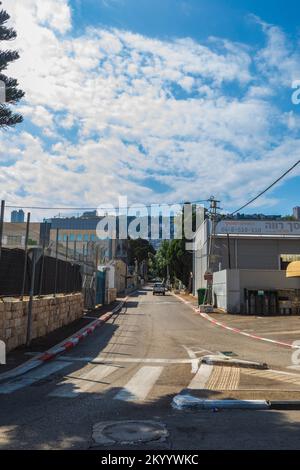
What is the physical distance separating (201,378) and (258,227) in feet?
117

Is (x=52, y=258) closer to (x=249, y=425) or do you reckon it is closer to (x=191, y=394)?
(x=191, y=394)

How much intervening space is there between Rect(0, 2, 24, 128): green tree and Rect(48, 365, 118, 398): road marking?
17.2 ft

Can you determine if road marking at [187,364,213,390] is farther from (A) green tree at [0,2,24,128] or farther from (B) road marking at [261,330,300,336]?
(B) road marking at [261,330,300,336]

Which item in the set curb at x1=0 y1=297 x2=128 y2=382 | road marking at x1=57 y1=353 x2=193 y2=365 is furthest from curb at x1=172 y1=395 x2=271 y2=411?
road marking at x1=57 y1=353 x2=193 y2=365

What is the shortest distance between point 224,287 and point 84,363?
21.6 meters

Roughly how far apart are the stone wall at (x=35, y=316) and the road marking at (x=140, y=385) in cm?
343

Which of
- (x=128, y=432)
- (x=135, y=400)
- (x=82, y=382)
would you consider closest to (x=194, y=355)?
(x=82, y=382)

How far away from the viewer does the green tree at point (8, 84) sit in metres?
9.70

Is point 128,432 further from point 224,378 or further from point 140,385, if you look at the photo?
point 224,378

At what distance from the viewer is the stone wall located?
1169 cm

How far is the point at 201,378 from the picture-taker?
31.7 ft
